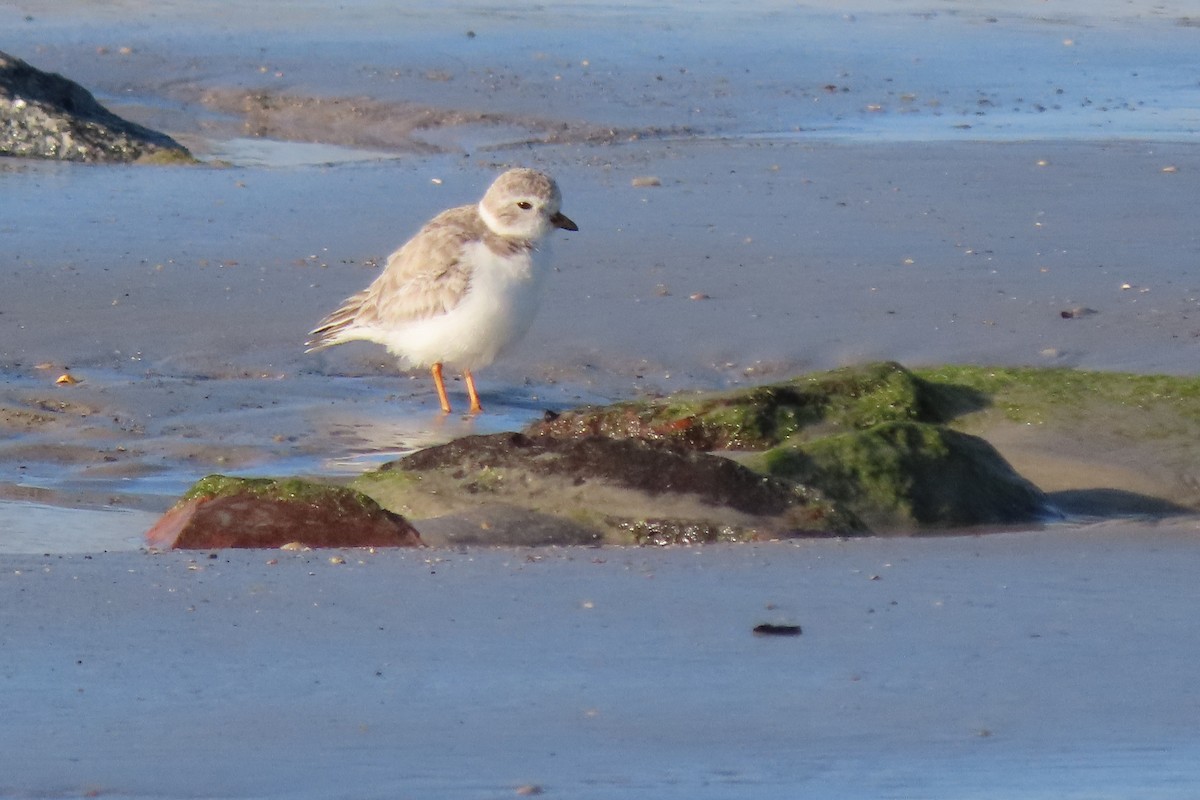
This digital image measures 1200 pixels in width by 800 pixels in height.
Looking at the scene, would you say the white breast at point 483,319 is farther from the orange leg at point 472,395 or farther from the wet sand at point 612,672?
the wet sand at point 612,672

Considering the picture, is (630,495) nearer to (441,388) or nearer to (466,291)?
(441,388)

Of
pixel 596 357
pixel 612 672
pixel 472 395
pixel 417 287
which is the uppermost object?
pixel 417 287

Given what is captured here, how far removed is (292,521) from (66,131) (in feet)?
23.1

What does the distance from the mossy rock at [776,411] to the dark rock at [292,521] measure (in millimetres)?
948

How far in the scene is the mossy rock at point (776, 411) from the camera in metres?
5.49

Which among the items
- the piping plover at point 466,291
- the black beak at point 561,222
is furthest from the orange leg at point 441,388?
the black beak at point 561,222

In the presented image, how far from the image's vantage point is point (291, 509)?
464 centimetres

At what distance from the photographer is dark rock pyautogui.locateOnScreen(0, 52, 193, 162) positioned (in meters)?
11.0

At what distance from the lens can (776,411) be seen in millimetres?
5559

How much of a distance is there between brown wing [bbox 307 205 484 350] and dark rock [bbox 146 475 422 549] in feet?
7.79

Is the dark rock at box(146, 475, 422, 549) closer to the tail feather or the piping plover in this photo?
the piping plover

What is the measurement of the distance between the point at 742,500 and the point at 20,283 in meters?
4.21

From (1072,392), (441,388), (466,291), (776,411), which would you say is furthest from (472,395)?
(1072,392)

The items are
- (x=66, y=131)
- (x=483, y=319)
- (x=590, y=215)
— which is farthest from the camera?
(x=66, y=131)
